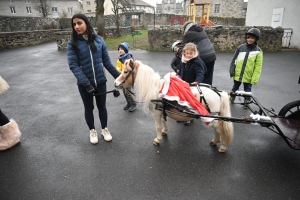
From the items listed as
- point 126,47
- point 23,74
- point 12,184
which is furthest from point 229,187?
point 23,74

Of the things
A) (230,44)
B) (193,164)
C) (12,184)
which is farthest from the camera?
(230,44)

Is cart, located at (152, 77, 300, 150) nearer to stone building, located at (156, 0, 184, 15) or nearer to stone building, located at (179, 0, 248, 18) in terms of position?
stone building, located at (179, 0, 248, 18)

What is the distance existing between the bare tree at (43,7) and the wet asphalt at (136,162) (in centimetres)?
4405

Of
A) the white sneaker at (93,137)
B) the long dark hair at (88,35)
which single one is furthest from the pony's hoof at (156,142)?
the long dark hair at (88,35)

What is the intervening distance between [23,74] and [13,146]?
6.67 m

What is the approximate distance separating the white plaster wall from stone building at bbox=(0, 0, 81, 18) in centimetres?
4080

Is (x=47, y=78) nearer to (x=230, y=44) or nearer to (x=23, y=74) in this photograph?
(x=23, y=74)

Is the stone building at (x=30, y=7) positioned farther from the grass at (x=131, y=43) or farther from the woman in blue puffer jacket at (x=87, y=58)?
the woman in blue puffer jacket at (x=87, y=58)

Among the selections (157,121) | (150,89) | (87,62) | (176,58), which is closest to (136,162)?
(157,121)

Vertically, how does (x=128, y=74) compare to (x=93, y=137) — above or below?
above

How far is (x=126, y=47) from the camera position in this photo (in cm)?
448

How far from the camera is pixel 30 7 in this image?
47.9 metres

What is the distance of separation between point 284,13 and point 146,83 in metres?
15.2

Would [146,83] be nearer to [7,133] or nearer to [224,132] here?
[224,132]
